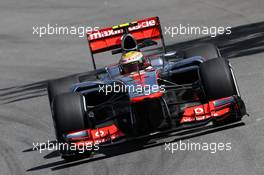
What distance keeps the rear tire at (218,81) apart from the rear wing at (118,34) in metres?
2.72

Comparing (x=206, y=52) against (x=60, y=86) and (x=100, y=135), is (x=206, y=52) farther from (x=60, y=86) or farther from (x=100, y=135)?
(x=100, y=135)

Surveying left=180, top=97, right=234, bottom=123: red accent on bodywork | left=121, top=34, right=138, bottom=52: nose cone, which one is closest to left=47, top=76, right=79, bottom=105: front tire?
left=121, top=34, right=138, bottom=52: nose cone

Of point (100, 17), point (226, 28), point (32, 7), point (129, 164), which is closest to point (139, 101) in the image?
point (129, 164)

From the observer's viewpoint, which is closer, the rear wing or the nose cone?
the nose cone

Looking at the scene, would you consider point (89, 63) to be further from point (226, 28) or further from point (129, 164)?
point (129, 164)

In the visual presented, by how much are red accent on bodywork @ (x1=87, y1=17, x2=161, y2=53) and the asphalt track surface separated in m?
1.71

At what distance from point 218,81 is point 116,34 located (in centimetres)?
318

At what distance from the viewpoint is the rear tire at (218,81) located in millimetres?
11430

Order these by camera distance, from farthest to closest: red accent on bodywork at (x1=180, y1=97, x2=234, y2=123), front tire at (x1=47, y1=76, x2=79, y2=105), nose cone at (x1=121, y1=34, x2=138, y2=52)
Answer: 1. front tire at (x1=47, y1=76, x2=79, y2=105)
2. nose cone at (x1=121, y1=34, x2=138, y2=52)
3. red accent on bodywork at (x1=180, y1=97, x2=234, y2=123)

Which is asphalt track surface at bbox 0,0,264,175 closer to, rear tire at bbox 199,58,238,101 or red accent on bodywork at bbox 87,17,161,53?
rear tire at bbox 199,58,238,101

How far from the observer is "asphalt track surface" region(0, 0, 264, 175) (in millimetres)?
10508

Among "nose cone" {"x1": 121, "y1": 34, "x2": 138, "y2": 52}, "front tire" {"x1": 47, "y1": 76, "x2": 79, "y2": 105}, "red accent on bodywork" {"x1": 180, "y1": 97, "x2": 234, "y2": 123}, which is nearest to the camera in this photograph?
"red accent on bodywork" {"x1": 180, "y1": 97, "x2": 234, "y2": 123}

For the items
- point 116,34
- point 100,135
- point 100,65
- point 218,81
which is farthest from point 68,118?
point 100,65

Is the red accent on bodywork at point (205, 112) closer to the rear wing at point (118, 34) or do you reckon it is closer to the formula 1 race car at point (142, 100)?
the formula 1 race car at point (142, 100)
